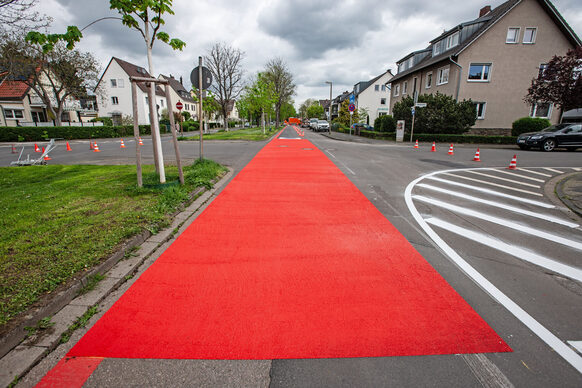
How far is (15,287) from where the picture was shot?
8.84ft

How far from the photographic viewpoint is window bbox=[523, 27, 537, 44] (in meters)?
25.0

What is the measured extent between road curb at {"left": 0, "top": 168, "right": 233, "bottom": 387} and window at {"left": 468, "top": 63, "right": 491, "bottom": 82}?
99.9 feet

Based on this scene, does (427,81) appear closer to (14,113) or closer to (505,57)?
(505,57)

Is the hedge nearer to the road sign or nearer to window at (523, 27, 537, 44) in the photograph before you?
the road sign

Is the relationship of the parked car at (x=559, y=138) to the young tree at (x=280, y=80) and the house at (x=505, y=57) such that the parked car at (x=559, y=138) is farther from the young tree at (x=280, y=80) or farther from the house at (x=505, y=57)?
the young tree at (x=280, y=80)

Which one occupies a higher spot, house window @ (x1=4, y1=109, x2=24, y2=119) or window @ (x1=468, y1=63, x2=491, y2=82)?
window @ (x1=468, y1=63, x2=491, y2=82)

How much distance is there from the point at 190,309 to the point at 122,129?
38.2 m

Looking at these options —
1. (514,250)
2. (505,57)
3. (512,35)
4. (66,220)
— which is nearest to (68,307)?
(66,220)

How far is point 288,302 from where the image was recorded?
2.76 metres

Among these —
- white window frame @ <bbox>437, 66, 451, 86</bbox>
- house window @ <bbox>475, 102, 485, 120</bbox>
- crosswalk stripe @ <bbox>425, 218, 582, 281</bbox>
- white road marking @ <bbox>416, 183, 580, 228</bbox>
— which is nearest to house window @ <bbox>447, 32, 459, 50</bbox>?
white window frame @ <bbox>437, 66, 451, 86</bbox>

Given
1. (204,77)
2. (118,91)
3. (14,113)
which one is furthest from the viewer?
(118,91)

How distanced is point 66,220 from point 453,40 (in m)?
35.0

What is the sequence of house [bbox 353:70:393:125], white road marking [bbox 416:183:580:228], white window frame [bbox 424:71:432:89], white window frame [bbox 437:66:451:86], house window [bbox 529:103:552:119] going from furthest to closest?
house [bbox 353:70:393:125]
white window frame [bbox 424:71:432:89]
white window frame [bbox 437:66:451:86]
house window [bbox 529:103:552:119]
white road marking [bbox 416:183:580:228]

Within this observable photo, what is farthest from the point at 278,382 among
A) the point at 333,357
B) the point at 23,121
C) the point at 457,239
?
the point at 23,121
